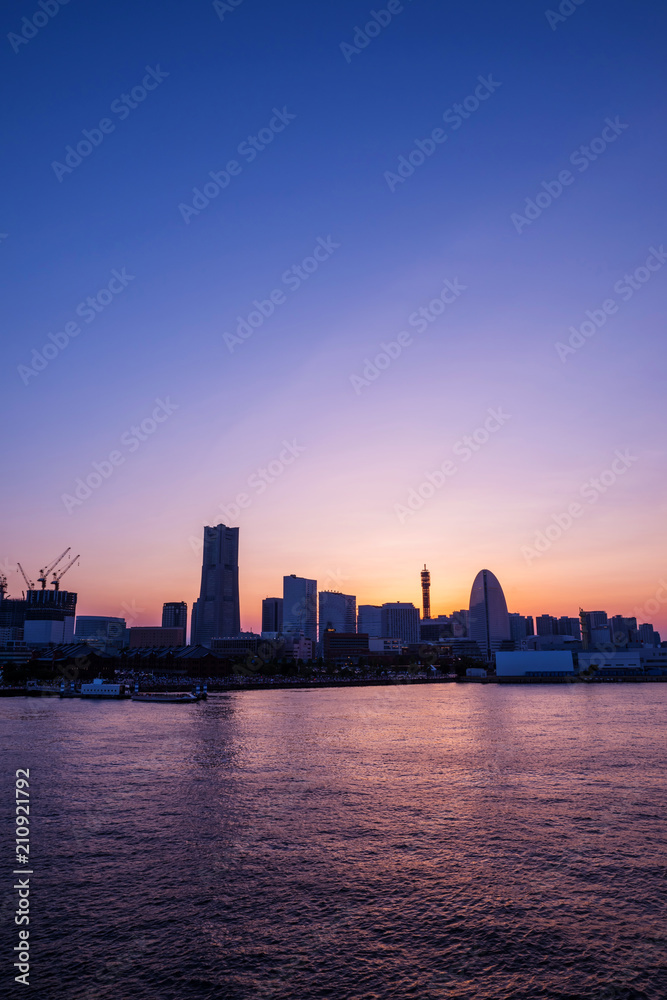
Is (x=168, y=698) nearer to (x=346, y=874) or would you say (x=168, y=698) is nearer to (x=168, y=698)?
(x=168, y=698)

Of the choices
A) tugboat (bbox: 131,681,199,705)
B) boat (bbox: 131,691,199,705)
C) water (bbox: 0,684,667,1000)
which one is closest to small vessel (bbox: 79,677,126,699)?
tugboat (bbox: 131,681,199,705)

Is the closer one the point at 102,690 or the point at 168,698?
the point at 168,698

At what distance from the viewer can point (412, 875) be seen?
100ft

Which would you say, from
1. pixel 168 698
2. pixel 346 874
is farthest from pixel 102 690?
pixel 346 874

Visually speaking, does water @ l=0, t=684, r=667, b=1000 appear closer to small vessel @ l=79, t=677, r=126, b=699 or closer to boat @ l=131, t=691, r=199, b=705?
boat @ l=131, t=691, r=199, b=705

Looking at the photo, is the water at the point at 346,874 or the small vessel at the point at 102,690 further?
the small vessel at the point at 102,690

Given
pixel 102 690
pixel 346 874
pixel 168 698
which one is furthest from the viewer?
pixel 102 690

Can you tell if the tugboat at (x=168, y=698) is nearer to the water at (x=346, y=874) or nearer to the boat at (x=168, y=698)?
the boat at (x=168, y=698)

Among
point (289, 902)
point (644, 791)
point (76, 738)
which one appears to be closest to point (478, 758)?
point (644, 791)

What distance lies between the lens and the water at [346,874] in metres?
22.1

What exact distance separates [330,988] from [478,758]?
44043 mm

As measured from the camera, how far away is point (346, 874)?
3078 centimetres

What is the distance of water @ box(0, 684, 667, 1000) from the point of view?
72.4ft

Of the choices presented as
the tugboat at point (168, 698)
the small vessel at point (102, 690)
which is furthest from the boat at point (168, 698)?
the small vessel at point (102, 690)
